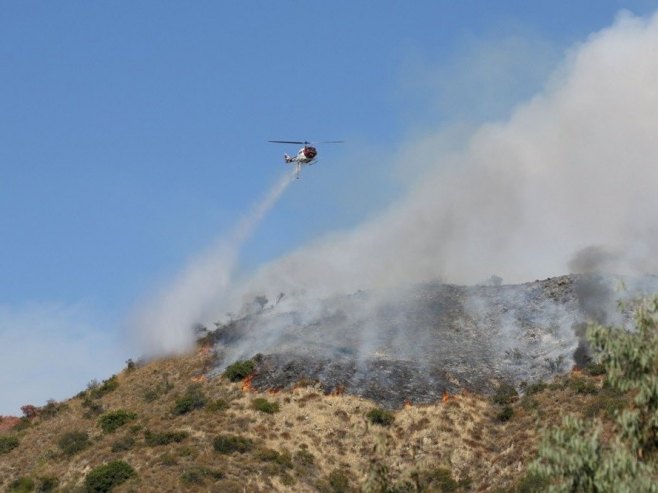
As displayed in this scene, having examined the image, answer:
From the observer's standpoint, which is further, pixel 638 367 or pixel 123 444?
pixel 123 444

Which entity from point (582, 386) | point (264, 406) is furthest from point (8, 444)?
point (582, 386)

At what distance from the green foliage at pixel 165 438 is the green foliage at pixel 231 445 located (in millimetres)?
2891

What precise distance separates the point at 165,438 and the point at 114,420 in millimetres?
9241

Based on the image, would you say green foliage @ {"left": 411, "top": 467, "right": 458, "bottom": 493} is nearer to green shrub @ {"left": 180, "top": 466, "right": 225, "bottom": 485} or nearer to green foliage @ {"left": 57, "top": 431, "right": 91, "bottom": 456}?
green shrub @ {"left": 180, "top": 466, "right": 225, "bottom": 485}

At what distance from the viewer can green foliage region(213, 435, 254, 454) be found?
68.6 metres

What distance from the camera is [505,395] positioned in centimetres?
7969

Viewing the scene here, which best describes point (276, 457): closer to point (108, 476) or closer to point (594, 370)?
point (108, 476)

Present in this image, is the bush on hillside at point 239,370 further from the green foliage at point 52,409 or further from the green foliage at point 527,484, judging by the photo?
the green foliage at point 527,484

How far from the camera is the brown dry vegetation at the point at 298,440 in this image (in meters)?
65.2

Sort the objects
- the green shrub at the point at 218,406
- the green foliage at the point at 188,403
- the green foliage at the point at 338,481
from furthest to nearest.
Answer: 1. the green foliage at the point at 188,403
2. the green shrub at the point at 218,406
3. the green foliage at the point at 338,481

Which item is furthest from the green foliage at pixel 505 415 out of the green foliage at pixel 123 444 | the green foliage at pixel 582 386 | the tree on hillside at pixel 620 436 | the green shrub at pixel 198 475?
the tree on hillside at pixel 620 436

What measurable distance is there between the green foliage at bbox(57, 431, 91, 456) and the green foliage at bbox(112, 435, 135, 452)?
4.01 meters

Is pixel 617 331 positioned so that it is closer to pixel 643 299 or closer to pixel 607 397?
pixel 643 299

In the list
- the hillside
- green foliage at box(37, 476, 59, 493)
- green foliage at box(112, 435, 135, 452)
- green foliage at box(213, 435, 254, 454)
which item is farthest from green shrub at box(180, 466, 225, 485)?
green foliage at box(37, 476, 59, 493)
